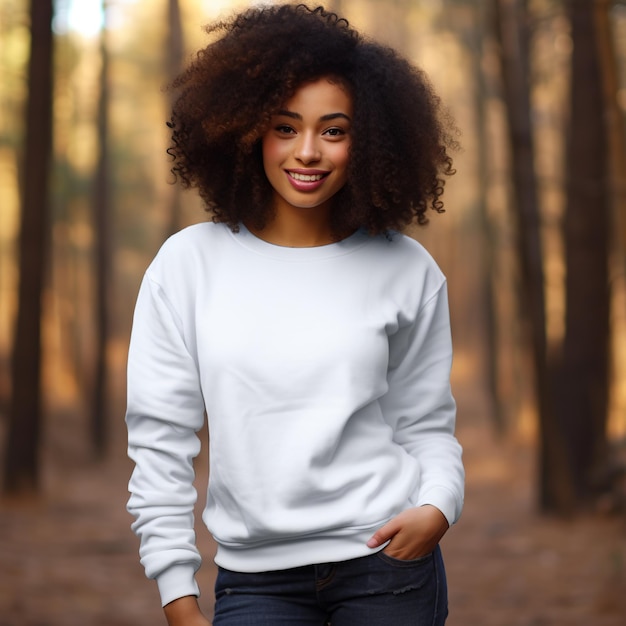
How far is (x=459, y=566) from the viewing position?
9.87 m

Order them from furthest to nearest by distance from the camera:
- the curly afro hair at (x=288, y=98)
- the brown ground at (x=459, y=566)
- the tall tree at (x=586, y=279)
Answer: the tall tree at (x=586, y=279), the brown ground at (x=459, y=566), the curly afro hair at (x=288, y=98)

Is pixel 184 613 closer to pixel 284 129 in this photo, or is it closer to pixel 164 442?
pixel 164 442

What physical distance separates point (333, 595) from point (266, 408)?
0.45 m

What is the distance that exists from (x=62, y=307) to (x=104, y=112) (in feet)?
Result: 34.7

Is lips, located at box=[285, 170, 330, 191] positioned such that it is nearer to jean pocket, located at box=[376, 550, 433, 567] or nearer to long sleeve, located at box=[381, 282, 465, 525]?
long sleeve, located at box=[381, 282, 465, 525]

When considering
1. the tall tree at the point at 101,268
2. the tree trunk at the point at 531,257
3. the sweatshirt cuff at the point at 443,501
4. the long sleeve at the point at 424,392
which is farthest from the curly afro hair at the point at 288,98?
the tall tree at the point at 101,268

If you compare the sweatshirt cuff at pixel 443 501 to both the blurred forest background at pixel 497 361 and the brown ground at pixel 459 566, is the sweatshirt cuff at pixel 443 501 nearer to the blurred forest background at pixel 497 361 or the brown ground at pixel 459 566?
the blurred forest background at pixel 497 361

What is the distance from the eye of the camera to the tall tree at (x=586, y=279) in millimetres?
11555

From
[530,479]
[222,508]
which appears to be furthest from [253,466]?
[530,479]

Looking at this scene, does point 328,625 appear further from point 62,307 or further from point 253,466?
point 62,307

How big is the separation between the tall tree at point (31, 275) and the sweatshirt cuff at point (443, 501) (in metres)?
10.4

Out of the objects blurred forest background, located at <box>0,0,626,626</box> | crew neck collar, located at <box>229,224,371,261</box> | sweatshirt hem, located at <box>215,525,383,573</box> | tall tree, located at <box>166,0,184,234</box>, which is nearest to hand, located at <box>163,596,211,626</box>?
sweatshirt hem, located at <box>215,525,383,573</box>

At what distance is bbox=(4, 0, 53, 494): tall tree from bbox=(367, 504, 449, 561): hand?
10.4 m

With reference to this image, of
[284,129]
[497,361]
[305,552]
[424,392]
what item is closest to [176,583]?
[305,552]
